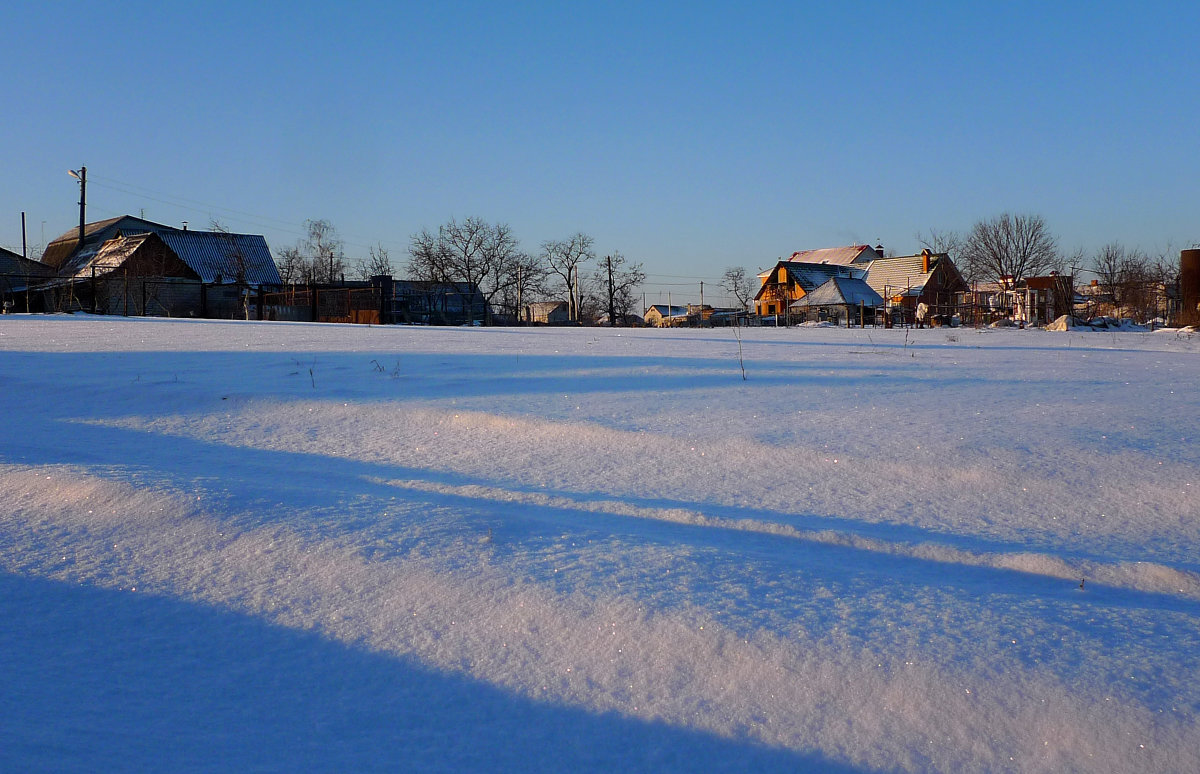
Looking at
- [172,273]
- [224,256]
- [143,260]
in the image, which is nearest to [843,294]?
[224,256]

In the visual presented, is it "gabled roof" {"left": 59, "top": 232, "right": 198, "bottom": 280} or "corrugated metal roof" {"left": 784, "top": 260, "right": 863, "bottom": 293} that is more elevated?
"corrugated metal roof" {"left": 784, "top": 260, "right": 863, "bottom": 293}

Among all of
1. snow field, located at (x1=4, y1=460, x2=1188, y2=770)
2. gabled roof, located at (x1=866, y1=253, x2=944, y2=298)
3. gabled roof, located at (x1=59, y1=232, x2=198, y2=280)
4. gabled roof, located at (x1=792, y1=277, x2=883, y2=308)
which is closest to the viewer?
snow field, located at (x1=4, y1=460, x2=1188, y2=770)

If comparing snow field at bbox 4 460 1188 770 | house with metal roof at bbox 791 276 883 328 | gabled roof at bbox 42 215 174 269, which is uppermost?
gabled roof at bbox 42 215 174 269

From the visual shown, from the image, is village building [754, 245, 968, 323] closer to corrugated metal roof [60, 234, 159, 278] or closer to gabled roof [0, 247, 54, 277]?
corrugated metal roof [60, 234, 159, 278]

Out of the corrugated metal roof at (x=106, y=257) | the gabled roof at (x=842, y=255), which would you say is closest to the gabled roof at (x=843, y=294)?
the gabled roof at (x=842, y=255)

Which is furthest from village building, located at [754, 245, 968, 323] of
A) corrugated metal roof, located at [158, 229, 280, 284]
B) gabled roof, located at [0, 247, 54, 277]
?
gabled roof, located at [0, 247, 54, 277]

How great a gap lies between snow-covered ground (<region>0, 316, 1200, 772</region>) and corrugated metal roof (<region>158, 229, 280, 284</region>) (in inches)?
1421

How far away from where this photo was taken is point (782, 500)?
124 inches

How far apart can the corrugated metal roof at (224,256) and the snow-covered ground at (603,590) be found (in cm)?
3610

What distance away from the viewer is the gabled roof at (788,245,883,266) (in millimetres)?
65500

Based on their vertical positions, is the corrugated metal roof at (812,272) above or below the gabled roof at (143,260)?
above

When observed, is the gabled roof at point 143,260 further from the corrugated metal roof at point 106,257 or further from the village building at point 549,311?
the village building at point 549,311

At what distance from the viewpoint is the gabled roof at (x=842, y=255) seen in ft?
215

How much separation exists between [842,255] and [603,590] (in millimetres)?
68936
